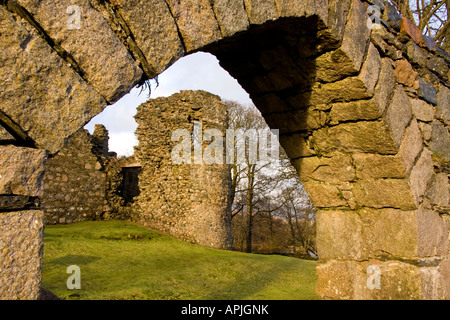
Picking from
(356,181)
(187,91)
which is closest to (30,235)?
(356,181)

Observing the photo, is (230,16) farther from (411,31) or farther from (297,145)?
(411,31)

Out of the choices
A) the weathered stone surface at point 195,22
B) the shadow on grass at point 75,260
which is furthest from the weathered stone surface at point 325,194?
the shadow on grass at point 75,260

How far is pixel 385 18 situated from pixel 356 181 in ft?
5.29

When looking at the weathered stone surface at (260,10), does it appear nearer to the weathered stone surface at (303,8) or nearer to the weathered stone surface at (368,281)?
the weathered stone surface at (303,8)

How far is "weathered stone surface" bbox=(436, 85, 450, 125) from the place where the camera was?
13.5 ft

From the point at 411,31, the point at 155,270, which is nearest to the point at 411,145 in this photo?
the point at 411,31

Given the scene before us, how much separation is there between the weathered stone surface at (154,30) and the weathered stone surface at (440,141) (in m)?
3.12

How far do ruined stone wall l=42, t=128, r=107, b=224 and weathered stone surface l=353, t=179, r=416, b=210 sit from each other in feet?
30.6

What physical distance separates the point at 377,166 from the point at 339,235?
79cm

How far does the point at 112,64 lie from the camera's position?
1756 millimetres

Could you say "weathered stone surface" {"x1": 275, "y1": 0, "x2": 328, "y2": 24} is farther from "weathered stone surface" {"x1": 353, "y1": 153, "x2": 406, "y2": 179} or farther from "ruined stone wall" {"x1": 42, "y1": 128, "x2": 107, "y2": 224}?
"ruined stone wall" {"x1": 42, "y1": 128, "x2": 107, "y2": 224}

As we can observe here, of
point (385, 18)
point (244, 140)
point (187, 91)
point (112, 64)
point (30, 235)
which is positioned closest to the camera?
point (30, 235)
